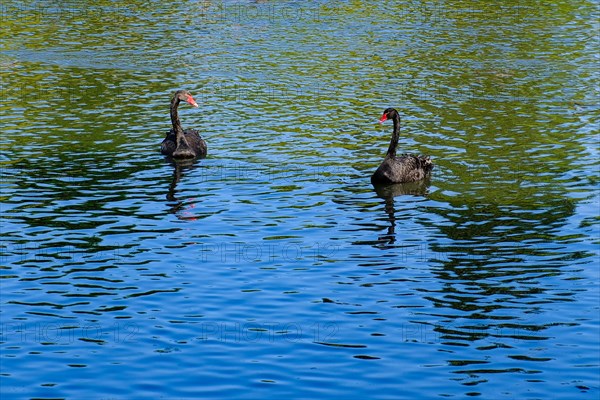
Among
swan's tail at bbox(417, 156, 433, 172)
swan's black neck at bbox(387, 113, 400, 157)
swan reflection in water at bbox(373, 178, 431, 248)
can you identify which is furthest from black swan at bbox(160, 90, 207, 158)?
swan's tail at bbox(417, 156, 433, 172)

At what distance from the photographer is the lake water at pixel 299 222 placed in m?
16.7

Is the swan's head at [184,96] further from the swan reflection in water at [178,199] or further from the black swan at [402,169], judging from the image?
the black swan at [402,169]

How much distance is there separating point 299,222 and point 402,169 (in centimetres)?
424

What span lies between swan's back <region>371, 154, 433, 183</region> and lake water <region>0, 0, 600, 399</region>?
318 mm

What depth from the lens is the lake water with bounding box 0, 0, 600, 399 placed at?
16.7 meters

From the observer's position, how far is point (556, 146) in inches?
1204

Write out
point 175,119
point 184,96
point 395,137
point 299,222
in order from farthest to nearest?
point 184,96
point 175,119
point 395,137
point 299,222

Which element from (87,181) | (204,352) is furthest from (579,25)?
(204,352)

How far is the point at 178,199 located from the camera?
25797 mm

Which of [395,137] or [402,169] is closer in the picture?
[402,169]

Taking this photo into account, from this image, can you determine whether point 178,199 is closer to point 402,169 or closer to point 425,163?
point 402,169

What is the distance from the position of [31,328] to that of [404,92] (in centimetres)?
2160

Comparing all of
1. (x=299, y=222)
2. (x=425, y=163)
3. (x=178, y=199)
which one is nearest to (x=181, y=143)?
(x=178, y=199)

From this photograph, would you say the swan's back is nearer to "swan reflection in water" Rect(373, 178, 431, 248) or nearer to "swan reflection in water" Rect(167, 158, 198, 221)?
"swan reflection in water" Rect(373, 178, 431, 248)
